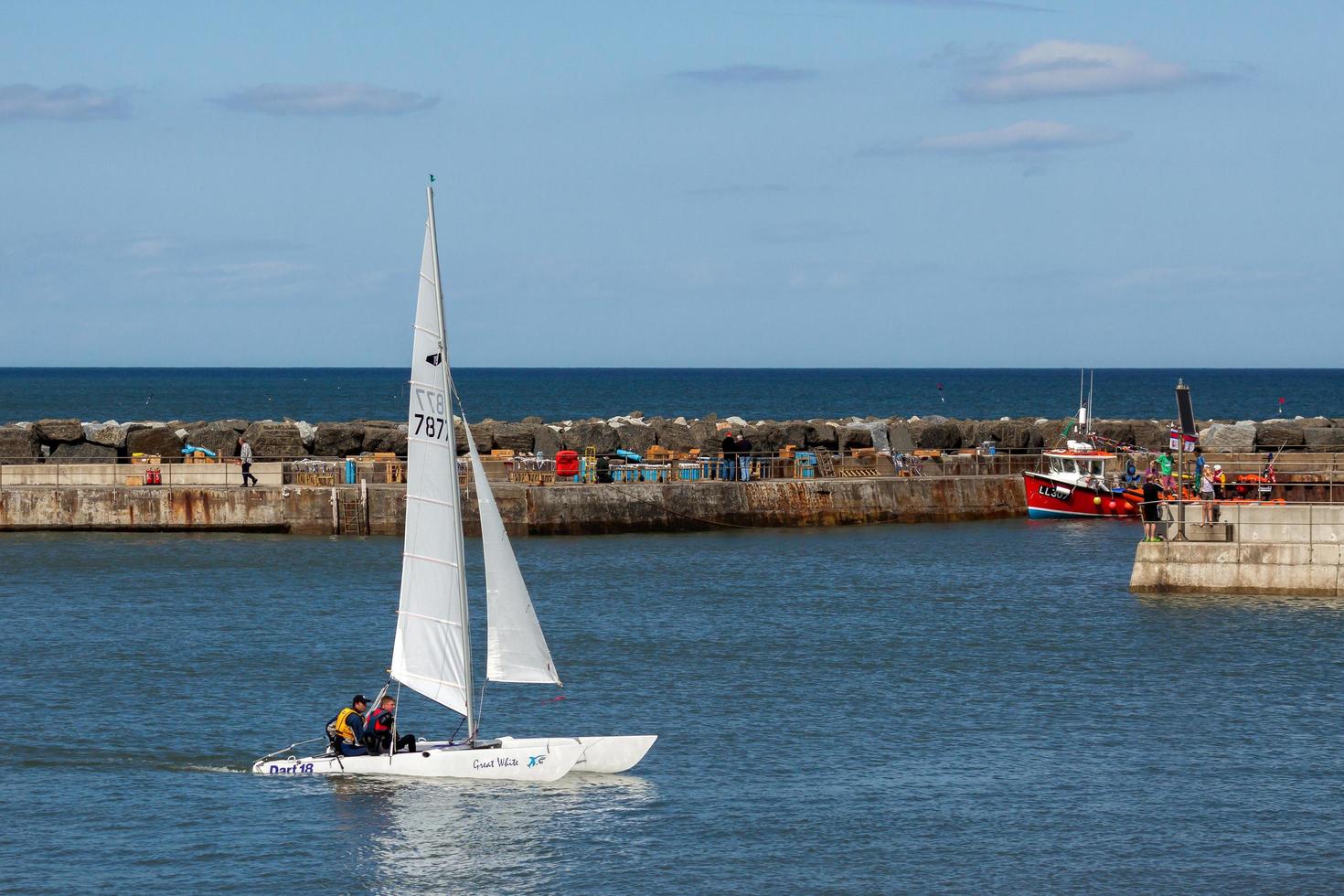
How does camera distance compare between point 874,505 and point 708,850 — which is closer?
point 708,850

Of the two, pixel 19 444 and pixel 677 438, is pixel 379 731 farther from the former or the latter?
pixel 19 444

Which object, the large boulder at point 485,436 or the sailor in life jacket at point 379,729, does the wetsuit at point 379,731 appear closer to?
the sailor in life jacket at point 379,729

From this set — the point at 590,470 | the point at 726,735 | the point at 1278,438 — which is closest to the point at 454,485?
the point at 726,735

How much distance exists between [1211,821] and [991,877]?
15.1 ft

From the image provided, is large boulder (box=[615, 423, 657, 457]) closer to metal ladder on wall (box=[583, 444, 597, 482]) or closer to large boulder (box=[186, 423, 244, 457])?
metal ladder on wall (box=[583, 444, 597, 482])

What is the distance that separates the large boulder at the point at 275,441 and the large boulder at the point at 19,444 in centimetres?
907

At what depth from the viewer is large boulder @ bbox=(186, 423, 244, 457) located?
75.1 meters

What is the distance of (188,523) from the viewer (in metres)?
59.0

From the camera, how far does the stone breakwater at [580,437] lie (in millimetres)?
74625

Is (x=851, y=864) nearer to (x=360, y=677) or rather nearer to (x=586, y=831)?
(x=586, y=831)

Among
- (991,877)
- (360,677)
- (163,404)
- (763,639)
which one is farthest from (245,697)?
(163,404)

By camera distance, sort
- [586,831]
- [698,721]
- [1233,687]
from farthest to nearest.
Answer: [1233,687] → [698,721] → [586,831]

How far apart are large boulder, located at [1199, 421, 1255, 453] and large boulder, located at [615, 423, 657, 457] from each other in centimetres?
2481

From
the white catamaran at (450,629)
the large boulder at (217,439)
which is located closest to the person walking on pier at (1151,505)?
the white catamaran at (450,629)
